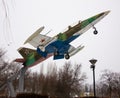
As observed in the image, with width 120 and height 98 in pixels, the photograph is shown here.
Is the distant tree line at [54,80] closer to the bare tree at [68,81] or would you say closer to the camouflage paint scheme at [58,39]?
the bare tree at [68,81]

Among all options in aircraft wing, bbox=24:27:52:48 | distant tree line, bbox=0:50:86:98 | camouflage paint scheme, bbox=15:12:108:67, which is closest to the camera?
camouflage paint scheme, bbox=15:12:108:67

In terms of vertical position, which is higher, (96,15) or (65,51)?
(96,15)

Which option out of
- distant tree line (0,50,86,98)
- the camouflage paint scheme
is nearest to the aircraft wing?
the camouflage paint scheme

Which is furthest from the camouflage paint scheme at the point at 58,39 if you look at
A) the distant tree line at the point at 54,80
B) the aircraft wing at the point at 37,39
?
the distant tree line at the point at 54,80

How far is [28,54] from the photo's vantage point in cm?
2300

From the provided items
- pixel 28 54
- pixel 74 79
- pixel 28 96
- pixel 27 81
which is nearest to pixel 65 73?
A: pixel 74 79

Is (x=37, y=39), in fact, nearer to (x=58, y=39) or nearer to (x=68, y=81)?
(x=58, y=39)

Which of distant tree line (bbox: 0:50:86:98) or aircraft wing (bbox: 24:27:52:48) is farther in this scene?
distant tree line (bbox: 0:50:86:98)

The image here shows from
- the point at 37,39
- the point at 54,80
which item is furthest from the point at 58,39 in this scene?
the point at 54,80

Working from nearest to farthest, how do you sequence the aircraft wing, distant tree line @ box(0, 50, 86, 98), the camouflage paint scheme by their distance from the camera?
the camouflage paint scheme < the aircraft wing < distant tree line @ box(0, 50, 86, 98)

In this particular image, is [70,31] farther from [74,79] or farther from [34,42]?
[74,79]

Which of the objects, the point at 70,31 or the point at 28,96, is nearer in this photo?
the point at 28,96

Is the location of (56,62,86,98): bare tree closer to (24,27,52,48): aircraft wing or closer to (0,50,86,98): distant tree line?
(0,50,86,98): distant tree line

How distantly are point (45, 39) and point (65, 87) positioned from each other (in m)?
26.9
